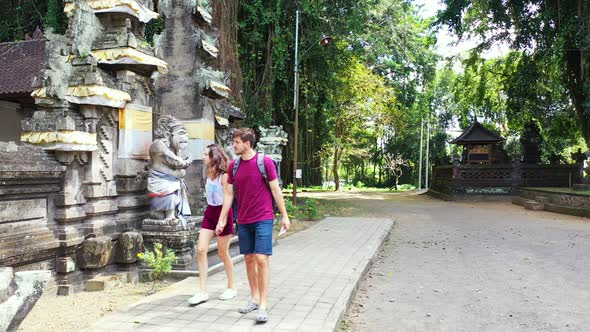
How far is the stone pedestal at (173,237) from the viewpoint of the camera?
5.95 meters

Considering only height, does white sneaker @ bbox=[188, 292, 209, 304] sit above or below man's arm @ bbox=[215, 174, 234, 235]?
below

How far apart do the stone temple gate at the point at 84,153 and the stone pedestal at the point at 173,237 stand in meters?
0.20

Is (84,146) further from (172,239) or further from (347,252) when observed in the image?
(347,252)

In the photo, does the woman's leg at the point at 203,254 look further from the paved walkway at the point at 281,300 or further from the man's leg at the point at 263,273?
the man's leg at the point at 263,273

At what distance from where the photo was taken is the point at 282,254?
7.80 meters

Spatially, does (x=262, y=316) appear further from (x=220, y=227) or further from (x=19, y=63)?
(x=19, y=63)

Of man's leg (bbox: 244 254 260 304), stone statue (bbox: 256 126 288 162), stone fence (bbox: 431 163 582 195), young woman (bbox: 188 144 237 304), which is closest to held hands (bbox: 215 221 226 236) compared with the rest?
young woman (bbox: 188 144 237 304)

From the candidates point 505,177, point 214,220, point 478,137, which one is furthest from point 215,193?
point 478,137

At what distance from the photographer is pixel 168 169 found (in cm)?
623

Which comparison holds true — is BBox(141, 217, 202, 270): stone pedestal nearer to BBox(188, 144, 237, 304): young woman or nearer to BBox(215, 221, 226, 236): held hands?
BBox(188, 144, 237, 304): young woman

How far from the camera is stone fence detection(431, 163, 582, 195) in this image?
22859 mm

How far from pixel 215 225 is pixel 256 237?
948 millimetres

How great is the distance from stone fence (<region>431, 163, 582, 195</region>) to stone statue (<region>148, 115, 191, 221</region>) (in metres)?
20.1

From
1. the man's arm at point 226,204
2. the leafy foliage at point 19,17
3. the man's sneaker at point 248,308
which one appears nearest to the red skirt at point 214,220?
the man's arm at point 226,204
